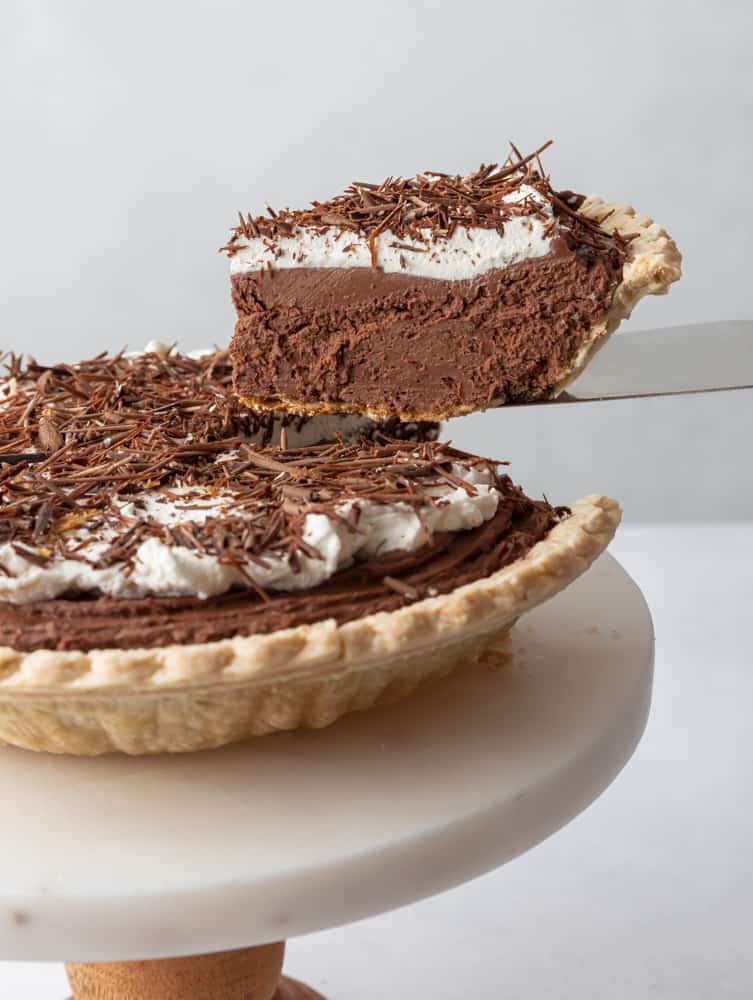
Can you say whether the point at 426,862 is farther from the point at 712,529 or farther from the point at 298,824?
the point at 712,529

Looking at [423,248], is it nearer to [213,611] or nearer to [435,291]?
[435,291]

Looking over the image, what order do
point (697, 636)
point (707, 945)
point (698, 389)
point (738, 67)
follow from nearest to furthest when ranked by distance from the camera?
point (698, 389), point (707, 945), point (697, 636), point (738, 67)

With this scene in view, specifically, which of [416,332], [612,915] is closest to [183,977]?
[416,332]

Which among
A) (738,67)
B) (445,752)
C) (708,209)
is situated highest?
(738,67)

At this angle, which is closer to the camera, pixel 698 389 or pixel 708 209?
pixel 698 389

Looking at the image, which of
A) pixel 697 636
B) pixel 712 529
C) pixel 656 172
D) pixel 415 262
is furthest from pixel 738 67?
pixel 415 262

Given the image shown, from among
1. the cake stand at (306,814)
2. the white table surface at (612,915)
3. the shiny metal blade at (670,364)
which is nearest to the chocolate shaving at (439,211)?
the shiny metal blade at (670,364)

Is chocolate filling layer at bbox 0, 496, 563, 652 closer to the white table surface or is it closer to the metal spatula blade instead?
the metal spatula blade
